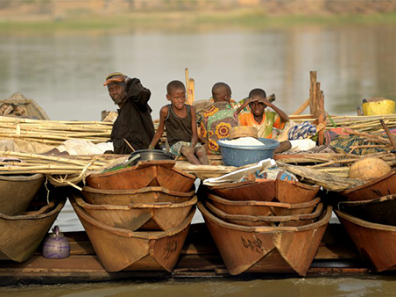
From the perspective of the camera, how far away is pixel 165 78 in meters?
17.8

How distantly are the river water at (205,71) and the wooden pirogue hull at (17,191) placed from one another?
62cm

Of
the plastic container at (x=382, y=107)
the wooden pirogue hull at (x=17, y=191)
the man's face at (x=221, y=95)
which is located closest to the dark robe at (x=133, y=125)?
the man's face at (x=221, y=95)

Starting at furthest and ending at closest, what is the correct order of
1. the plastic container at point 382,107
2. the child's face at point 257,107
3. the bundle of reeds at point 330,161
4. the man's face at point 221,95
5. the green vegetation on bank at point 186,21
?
the green vegetation on bank at point 186,21 → the plastic container at point 382,107 → the man's face at point 221,95 → the child's face at point 257,107 → the bundle of reeds at point 330,161

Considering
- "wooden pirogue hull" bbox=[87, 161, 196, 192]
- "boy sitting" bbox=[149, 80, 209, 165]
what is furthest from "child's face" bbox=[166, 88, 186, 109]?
"wooden pirogue hull" bbox=[87, 161, 196, 192]

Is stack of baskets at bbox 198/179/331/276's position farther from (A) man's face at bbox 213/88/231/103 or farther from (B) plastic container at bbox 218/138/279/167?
(A) man's face at bbox 213/88/231/103

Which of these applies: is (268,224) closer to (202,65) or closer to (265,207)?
(265,207)

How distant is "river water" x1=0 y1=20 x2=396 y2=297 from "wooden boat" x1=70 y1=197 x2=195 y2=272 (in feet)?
0.73

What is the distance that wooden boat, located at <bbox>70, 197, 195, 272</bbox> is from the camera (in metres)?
4.90

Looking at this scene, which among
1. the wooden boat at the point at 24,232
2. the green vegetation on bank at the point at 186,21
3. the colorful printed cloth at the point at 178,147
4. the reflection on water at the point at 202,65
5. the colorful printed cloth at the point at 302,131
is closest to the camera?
the wooden boat at the point at 24,232

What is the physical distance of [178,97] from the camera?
5.69 meters

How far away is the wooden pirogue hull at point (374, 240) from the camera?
494cm

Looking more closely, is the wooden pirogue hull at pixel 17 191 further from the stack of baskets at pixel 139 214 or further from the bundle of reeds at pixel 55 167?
the stack of baskets at pixel 139 214

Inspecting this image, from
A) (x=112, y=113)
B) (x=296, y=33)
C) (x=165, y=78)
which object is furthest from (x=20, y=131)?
(x=296, y=33)

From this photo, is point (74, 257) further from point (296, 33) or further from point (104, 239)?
point (296, 33)
